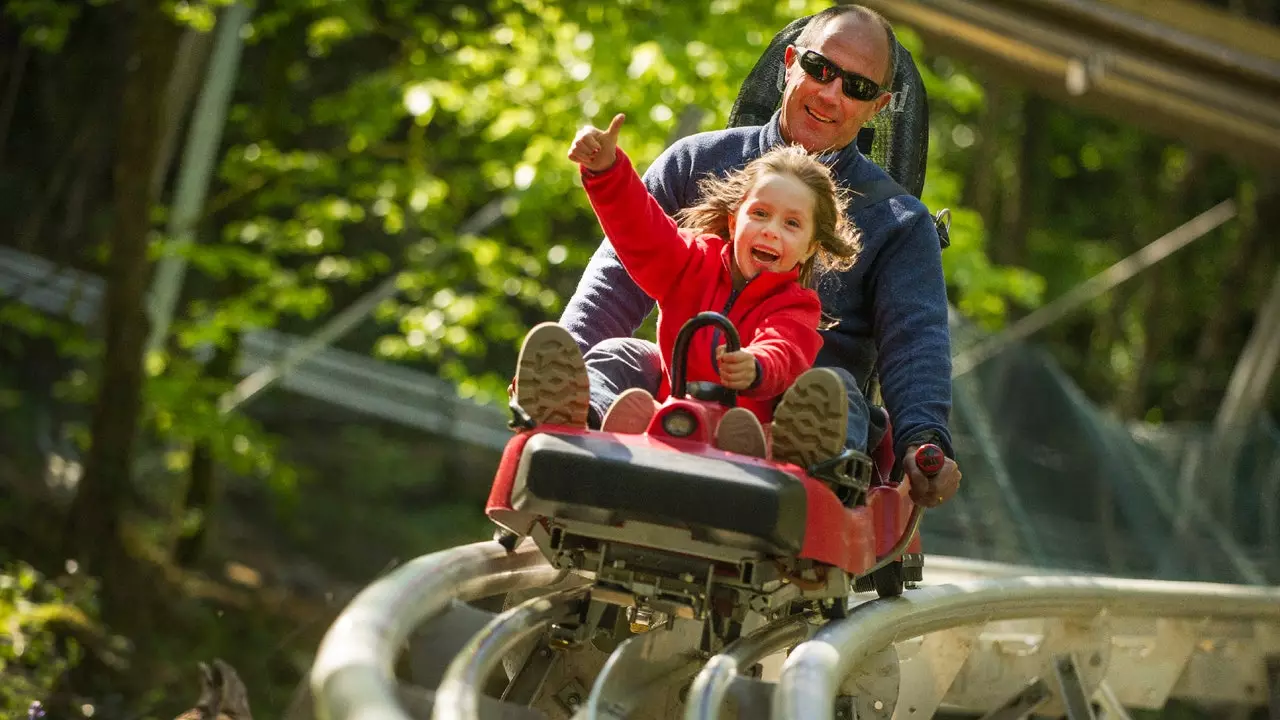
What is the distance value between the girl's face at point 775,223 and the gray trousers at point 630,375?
26cm

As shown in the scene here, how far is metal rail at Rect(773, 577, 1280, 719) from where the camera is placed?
2555 mm

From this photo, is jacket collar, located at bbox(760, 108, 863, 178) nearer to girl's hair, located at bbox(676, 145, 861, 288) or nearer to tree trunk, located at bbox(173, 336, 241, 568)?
girl's hair, located at bbox(676, 145, 861, 288)

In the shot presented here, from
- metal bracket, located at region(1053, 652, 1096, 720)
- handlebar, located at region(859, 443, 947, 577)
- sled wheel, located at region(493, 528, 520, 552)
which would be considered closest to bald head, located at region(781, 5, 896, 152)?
handlebar, located at region(859, 443, 947, 577)

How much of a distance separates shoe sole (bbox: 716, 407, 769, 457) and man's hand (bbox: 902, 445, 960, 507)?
20.0 inches

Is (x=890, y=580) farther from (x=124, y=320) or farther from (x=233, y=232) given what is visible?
(x=233, y=232)

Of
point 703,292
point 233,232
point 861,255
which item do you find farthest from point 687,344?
point 233,232

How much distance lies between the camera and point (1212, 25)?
8.73 metres

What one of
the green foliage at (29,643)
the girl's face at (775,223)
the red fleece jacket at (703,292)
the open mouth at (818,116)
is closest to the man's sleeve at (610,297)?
the open mouth at (818,116)

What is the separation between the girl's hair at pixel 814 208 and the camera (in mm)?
2918

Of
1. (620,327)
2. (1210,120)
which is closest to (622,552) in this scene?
(620,327)

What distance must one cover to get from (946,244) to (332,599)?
1578 millimetres

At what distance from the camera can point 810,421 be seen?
8.77 feet

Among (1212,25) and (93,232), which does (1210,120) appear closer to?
(1212,25)

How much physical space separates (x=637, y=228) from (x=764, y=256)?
0.75 ft
